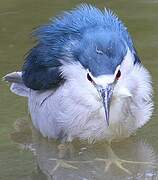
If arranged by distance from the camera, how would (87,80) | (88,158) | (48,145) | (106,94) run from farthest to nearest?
1. (48,145)
2. (88,158)
3. (87,80)
4. (106,94)

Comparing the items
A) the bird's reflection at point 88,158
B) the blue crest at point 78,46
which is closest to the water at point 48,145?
the bird's reflection at point 88,158

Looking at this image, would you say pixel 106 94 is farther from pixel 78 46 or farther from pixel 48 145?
pixel 48 145

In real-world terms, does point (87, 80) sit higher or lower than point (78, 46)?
lower

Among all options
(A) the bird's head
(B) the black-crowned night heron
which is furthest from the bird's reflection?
(A) the bird's head

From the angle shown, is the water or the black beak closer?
the black beak

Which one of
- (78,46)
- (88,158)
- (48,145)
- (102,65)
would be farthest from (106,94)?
(48,145)

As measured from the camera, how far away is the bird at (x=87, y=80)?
15.8 ft

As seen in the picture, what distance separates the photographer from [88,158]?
5.17 metres

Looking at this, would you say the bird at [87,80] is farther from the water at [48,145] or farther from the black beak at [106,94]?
the water at [48,145]

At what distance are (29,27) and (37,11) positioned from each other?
578 millimetres

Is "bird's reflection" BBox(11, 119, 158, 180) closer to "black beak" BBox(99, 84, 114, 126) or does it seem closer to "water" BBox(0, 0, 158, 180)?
"water" BBox(0, 0, 158, 180)

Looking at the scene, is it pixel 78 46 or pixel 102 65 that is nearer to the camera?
pixel 102 65

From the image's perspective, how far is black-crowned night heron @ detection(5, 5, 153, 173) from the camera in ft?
15.8

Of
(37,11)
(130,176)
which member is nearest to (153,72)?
(130,176)
